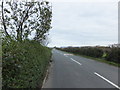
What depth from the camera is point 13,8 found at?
35.7ft

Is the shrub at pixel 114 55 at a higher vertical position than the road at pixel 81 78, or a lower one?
lower

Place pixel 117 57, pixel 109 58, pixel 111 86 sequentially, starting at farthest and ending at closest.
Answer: pixel 109 58, pixel 117 57, pixel 111 86

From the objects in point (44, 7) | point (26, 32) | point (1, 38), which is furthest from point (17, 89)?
point (44, 7)

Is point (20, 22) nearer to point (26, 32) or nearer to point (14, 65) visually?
point (26, 32)

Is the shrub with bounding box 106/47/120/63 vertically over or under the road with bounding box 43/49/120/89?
under

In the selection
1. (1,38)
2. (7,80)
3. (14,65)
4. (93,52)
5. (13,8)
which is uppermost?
(13,8)

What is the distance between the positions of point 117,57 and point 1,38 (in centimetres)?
1734

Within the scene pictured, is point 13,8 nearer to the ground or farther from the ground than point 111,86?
farther from the ground

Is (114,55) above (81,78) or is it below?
below

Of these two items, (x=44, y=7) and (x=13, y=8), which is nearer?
(x=13, y=8)

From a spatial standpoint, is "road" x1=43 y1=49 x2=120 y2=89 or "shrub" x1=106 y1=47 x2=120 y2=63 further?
"shrub" x1=106 y1=47 x2=120 y2=63

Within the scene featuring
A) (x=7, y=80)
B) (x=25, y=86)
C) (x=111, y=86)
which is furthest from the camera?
(x=111, y=86)

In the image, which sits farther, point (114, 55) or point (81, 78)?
point (114, 55)

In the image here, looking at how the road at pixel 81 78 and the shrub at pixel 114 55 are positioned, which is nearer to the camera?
the road at pixel 81 78
